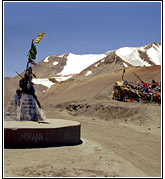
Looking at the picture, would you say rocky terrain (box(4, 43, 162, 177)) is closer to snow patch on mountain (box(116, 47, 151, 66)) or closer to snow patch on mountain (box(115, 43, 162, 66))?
snow patch on mountain (box(116, 47, 151, 66))

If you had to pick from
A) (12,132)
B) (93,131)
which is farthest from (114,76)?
(12,132)

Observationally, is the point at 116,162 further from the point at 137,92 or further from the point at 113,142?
the point at 137,92

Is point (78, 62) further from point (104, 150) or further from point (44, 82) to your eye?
point (104, 150)

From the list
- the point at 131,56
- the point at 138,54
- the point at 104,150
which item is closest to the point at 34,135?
the point at 104,150

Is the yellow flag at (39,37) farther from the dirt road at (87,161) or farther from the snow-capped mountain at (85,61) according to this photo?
the snow-capped mountain at (85,61)

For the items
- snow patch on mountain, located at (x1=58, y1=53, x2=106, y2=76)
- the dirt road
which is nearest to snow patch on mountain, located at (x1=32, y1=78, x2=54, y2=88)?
snow patch on mountain, located at (x1=58, y1=53, x2=106, y2=76)

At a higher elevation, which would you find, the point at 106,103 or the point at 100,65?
the point at 100,65

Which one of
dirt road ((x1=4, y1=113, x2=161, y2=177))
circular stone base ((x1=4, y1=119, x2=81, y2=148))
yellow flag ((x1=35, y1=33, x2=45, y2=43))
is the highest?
yellow flag ((x1=35, y1=33, x2=45, y2=43))
